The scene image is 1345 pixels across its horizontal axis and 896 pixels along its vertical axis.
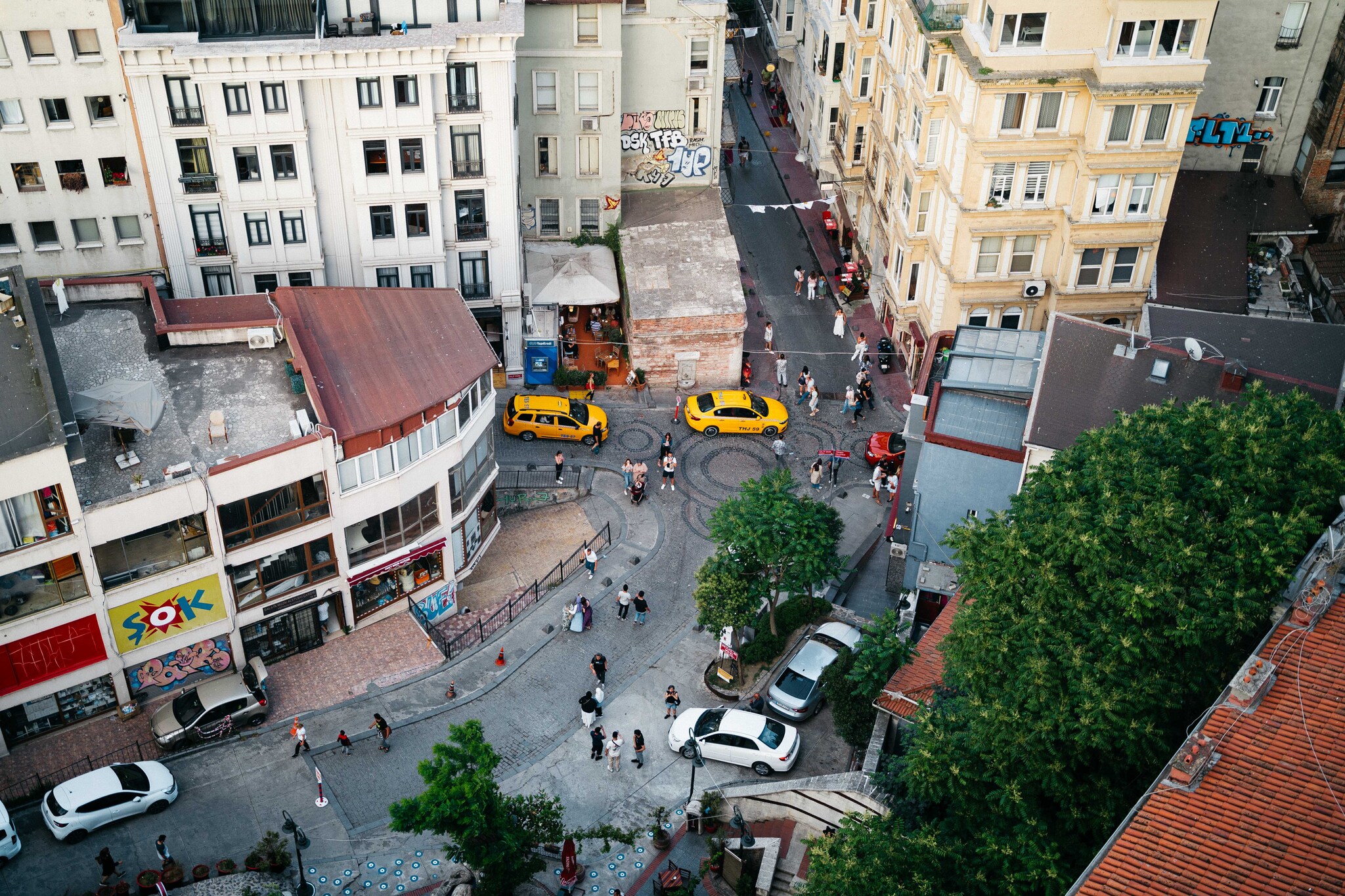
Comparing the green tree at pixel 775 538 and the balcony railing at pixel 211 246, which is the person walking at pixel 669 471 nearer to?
the green tree at pixel 775 538

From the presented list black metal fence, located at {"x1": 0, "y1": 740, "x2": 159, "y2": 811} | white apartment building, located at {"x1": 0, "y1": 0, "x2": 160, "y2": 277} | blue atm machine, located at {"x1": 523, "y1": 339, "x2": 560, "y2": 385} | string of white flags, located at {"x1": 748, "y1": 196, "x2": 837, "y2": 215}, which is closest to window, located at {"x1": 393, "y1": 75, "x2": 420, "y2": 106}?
white apartment building, located at {"x1": 0, "y1": 0, "x2": 160, "y2": 277}

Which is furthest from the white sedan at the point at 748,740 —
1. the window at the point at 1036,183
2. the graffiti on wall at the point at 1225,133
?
the graffiti on wall at the point at 1225,133

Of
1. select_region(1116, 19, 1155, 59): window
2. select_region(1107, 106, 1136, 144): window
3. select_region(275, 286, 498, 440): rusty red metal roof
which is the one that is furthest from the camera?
select_region(1107, 106, 1136, 144): window

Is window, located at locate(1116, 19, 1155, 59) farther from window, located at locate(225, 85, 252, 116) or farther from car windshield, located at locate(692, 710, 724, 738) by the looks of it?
window, located at locate(225, 85, 252, 116)

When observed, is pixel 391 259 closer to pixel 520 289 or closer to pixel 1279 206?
pixel 520 289

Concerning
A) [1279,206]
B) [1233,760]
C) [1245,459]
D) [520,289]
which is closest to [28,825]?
[520,289]
